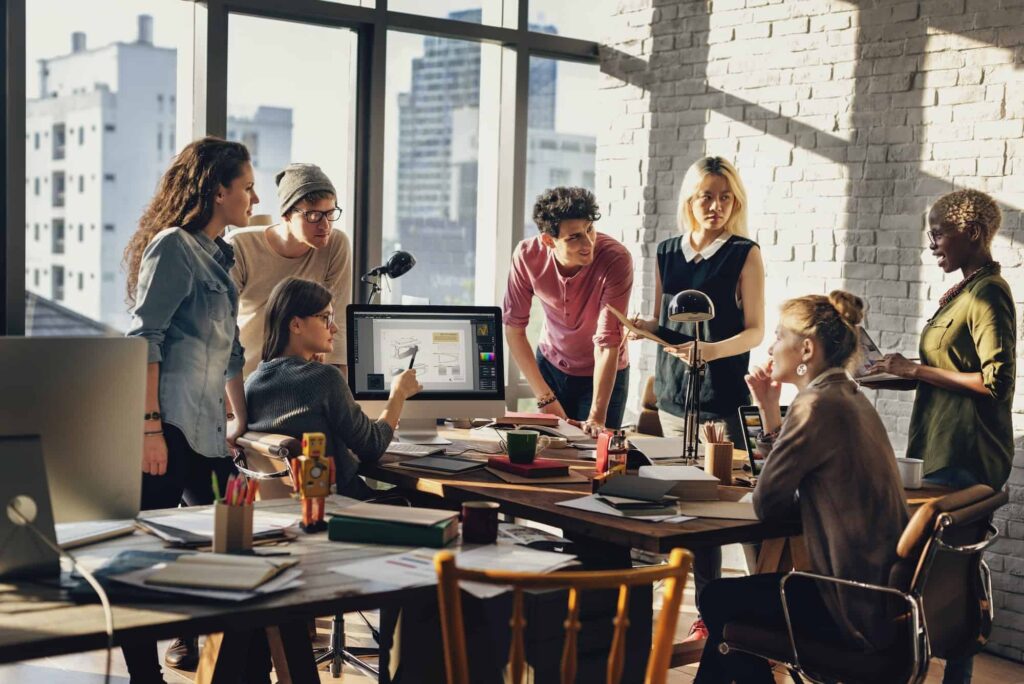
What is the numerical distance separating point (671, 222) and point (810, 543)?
9.89ft

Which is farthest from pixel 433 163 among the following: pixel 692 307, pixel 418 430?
pixel 692 307

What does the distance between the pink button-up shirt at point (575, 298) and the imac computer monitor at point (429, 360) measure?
1.81ft

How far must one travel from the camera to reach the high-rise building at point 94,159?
13.9ft

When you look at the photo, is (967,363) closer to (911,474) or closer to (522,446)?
(911,474)

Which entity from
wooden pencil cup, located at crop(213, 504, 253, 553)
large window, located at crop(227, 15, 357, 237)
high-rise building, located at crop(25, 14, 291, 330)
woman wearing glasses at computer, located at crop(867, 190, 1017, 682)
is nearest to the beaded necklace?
woman wearing glasses at computer, located at crop(867, 190, 1017, 682)

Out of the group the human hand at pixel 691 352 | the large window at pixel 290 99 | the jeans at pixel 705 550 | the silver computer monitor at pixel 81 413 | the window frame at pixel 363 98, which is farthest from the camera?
the large window at pixel 290 99

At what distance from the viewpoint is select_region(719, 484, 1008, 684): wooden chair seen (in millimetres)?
2410

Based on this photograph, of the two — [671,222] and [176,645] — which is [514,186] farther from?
[176,645]

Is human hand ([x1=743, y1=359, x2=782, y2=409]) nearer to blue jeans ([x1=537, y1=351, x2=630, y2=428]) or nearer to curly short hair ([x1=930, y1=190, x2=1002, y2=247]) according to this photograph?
curly short hair ([x1=930, y1=190, x2=1002, y2=247])

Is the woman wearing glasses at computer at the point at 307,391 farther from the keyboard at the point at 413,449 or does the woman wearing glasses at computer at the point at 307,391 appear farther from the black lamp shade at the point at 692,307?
the black lamp shade at the point at 692,307

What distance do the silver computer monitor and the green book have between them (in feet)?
1.30

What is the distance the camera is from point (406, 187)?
5230mm

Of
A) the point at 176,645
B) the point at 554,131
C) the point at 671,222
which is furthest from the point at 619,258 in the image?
the point at 176,645

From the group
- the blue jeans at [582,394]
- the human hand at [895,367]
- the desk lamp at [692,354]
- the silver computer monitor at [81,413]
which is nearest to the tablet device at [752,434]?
the desk lamp at [692,354]
